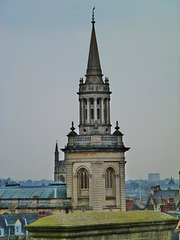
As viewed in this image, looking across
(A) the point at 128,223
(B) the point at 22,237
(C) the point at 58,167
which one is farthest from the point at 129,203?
(A) the point at 128,223

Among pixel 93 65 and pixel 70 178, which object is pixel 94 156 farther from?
pixel 93 65

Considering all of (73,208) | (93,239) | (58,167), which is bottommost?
(93,239)

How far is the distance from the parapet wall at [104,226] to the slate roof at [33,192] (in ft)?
202

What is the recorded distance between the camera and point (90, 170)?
75.6 metres

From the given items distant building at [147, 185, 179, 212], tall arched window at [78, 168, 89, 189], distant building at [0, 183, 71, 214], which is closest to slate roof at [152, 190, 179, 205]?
distant building at [147, 185, 179, 212]

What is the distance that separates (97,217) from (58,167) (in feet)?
278

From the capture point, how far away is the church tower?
75562mm

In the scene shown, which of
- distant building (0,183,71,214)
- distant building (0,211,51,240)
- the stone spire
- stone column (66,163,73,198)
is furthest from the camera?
the stone spire

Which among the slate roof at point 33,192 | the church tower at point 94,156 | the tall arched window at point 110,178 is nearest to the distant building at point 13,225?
the church tower at point 94,156

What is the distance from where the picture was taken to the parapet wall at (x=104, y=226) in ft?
47.9

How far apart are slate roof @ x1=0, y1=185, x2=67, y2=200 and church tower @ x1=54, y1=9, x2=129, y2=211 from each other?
7.53 ft

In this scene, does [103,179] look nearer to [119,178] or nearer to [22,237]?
[119,178]

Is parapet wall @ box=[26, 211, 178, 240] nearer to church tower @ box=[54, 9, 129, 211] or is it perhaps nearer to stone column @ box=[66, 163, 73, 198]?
church tower @ box=[54, 9, 129, 211]

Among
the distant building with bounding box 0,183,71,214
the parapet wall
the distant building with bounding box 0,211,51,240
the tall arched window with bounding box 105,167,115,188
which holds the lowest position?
the parapet wall
